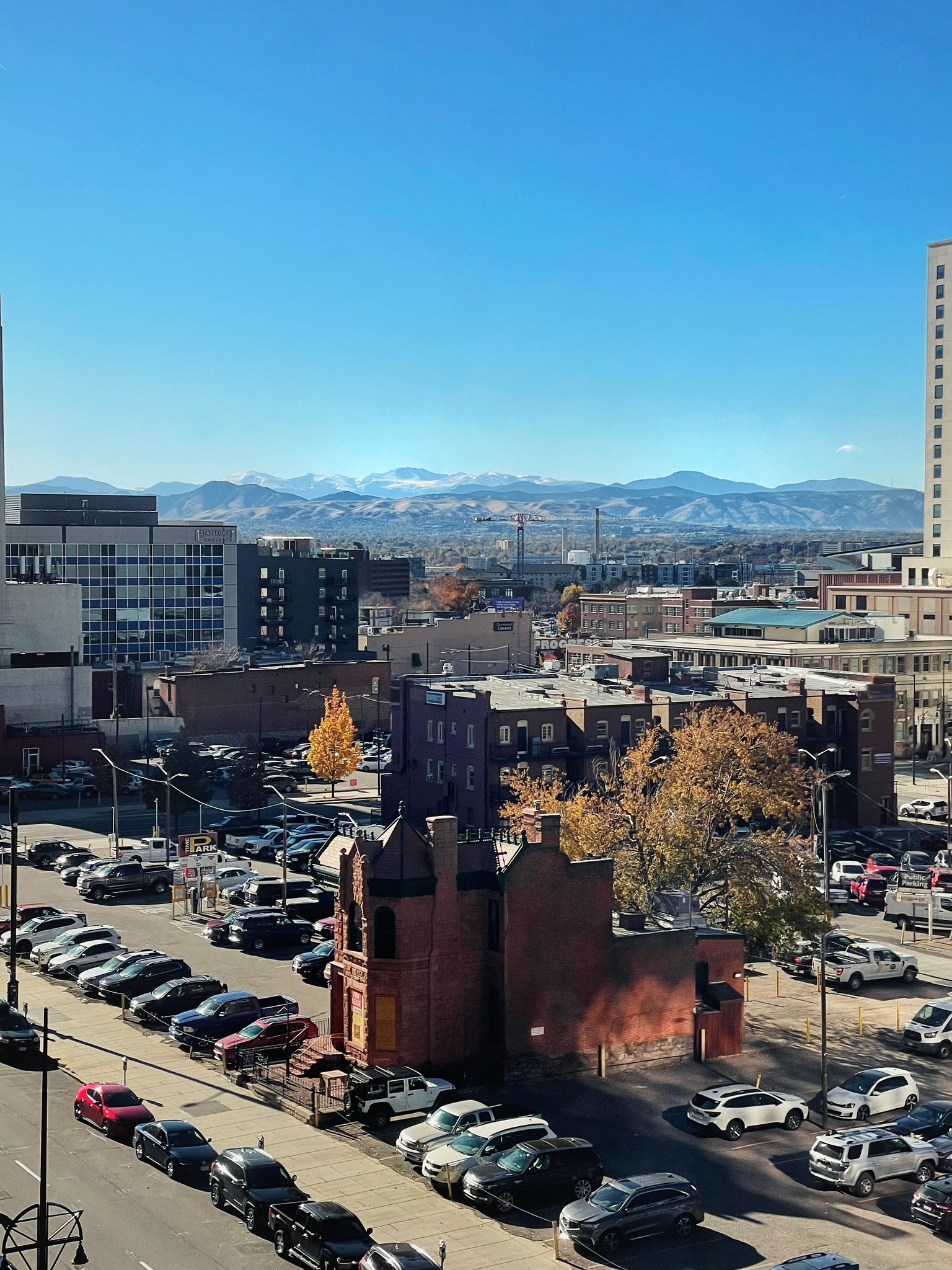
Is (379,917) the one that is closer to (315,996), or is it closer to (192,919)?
(315,996)

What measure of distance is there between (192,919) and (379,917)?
2291 cm

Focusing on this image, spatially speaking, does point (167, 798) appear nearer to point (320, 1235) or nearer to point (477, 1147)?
point (477, 1147)

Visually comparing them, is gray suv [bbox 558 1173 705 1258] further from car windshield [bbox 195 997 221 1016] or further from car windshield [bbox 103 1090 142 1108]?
car windshield [bbox 195 997 221 1016]

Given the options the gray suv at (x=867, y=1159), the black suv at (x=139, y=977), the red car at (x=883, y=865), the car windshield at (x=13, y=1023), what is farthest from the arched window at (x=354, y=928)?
the red car at (x=883, y=865)

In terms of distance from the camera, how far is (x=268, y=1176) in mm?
32500

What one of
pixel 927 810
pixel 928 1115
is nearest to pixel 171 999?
pixel 928 1115

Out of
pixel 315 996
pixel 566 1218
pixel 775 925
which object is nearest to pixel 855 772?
pixel 775 925

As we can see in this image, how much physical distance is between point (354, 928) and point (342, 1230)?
13.5 metres

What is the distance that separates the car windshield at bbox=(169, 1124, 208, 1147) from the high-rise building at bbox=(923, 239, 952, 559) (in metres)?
146

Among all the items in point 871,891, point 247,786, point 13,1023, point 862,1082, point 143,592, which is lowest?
point 871,891

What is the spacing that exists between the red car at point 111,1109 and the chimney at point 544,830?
1271 centimetres

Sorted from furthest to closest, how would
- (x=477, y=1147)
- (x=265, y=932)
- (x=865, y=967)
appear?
1. (x=265, y=932)
2. (x=865, y=967)
3. (x=477, y=1147)

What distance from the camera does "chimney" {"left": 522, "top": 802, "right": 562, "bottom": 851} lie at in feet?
142

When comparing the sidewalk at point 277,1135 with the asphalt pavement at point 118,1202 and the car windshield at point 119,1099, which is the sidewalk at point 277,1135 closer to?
the car windshield at point 119,1099
